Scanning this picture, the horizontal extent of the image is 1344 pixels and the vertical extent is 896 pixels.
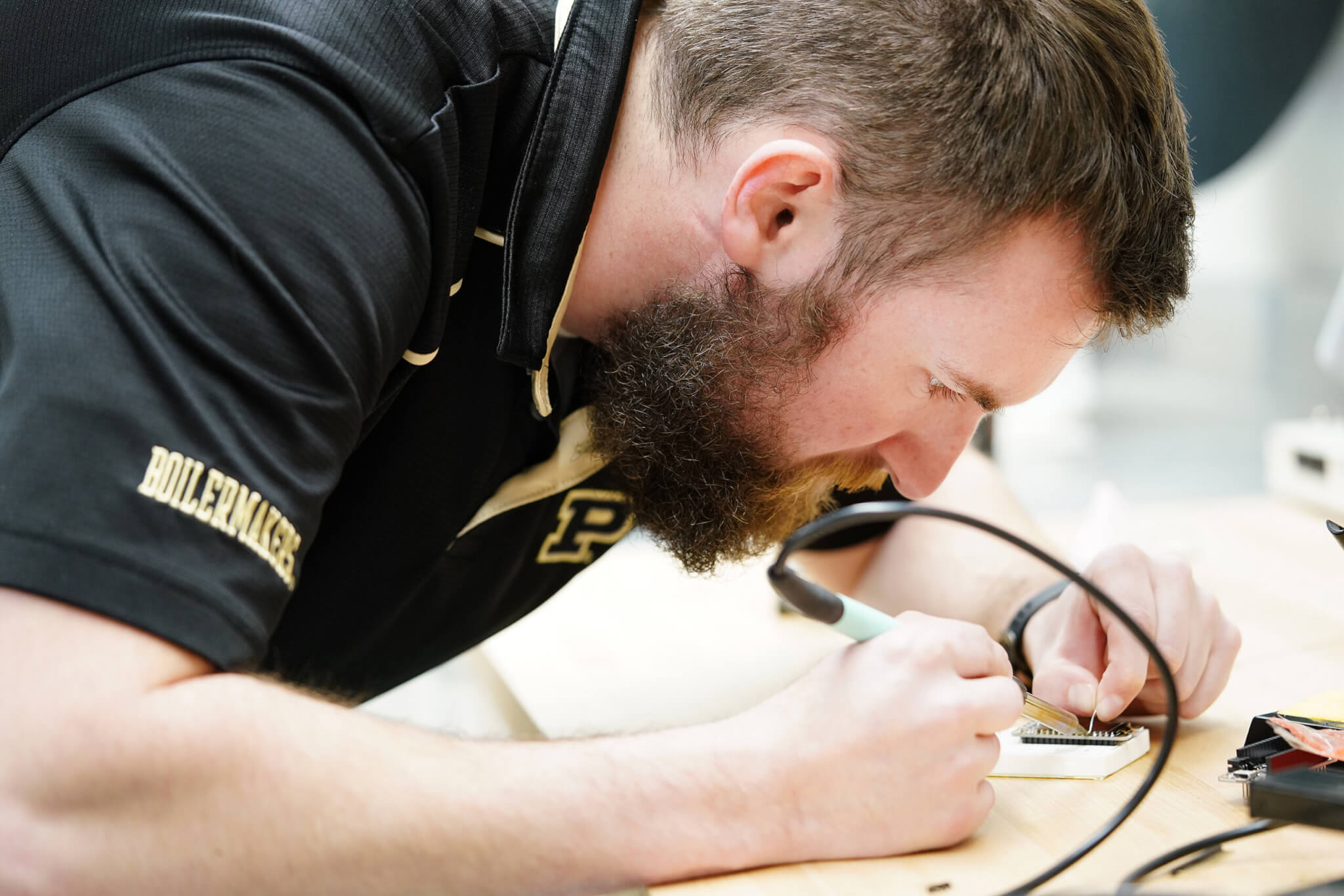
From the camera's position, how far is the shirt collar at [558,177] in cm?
80

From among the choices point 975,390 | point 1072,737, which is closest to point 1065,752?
point 1072,737

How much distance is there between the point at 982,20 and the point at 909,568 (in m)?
0.57

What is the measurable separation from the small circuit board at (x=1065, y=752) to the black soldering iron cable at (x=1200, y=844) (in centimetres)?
10

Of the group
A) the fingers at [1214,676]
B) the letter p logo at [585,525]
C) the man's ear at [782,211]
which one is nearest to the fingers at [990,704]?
the fingers at [1214,676]

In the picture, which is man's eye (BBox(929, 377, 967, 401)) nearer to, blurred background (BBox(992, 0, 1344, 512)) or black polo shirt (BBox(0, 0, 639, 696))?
black polo shirt (BBox(0, 0, 639, 696))

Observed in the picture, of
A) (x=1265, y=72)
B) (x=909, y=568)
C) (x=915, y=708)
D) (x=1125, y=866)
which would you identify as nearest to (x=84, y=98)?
(x=915, y=708)

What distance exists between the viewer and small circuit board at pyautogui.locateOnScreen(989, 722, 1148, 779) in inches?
28.8

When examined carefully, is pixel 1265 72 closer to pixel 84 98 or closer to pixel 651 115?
pixel 651 115

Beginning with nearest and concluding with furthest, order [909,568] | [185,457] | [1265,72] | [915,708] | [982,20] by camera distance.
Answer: [185,457], [915,708], [982,20], [909,568], [1265,72]

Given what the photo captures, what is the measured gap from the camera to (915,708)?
0.65 metres

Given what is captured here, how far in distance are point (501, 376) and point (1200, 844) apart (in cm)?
55

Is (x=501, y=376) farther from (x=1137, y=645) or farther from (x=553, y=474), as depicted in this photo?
(x=1137, y=645)

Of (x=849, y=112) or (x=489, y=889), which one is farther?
(x=849, y=112)

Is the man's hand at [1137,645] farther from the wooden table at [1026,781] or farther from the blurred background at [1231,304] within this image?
the blurred background at [1231,304]
